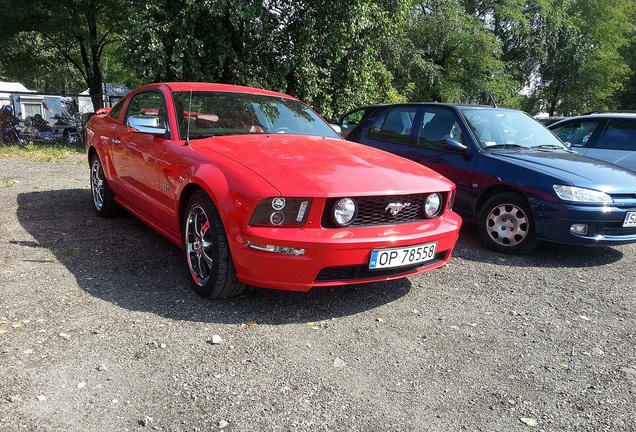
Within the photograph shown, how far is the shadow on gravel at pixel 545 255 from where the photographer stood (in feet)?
15.3

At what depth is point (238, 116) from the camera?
13.5ft

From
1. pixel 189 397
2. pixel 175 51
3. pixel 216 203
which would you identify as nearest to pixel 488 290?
pixel 216 203

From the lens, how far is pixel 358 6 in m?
11.3

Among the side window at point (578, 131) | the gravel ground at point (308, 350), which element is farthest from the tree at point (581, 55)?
the gravel ground at point (308, 350)

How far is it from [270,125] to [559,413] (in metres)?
2.99

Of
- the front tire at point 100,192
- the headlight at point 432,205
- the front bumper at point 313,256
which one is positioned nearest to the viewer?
the front bumper at point 313,256

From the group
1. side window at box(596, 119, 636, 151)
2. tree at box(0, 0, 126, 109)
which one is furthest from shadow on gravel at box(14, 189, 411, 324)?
tree at box(0, 0, 126, 109)

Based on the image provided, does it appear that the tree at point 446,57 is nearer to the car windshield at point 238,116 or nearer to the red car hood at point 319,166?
the car windshield at point 238,116

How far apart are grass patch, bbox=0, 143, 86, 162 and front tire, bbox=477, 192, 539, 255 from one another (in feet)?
32.1

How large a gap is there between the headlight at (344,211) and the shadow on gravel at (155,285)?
679mm

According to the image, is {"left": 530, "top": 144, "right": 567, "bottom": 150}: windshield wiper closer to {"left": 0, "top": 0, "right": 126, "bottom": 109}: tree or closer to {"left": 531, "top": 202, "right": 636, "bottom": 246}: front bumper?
{"left": 531, "top": 202, "right": 636, "bottom": 246}: front bumper

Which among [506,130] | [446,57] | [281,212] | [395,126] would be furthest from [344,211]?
[446,57]

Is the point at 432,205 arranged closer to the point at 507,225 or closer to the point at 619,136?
the point at 507,225

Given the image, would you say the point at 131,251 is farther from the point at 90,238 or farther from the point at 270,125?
the point at 270,125
